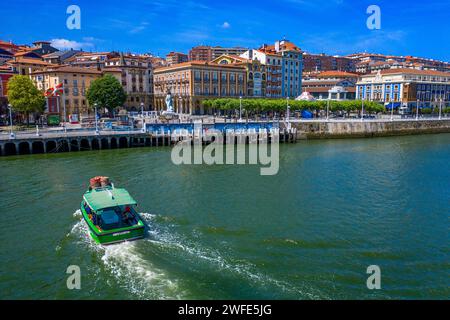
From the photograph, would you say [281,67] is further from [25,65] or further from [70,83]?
[25,65]

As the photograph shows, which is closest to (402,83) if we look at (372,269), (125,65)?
(125,65)

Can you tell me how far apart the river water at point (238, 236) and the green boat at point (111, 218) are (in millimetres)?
577

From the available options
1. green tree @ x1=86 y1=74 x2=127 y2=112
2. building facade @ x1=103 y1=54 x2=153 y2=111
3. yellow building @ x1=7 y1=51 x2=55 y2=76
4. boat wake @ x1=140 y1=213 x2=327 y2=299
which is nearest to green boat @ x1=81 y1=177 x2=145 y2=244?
boat wake @ x1=140 y1=213 x2=327 y2=299

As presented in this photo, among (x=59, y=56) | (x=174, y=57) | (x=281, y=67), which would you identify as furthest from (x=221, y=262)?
(x=174, y=57)

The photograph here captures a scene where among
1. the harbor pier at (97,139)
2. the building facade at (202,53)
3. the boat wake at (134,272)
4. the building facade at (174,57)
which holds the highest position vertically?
the building facade at (202,53)

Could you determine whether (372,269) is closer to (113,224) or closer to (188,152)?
(113,224)

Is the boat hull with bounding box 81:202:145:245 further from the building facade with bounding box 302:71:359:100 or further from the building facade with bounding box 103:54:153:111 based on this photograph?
the building facade with bounding box 302:71:359:100

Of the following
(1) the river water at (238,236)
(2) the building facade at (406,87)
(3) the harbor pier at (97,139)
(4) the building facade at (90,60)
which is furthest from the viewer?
(2) the building facade at (406,87)

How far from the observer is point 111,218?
22.7 metres

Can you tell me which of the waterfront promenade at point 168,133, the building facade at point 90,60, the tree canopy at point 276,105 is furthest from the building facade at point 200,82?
the waterfront promenade at point 168,133

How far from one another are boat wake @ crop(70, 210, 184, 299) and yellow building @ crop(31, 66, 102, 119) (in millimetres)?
74613

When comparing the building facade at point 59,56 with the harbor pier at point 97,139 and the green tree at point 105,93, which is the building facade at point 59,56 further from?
the harbor pier at point 97,139

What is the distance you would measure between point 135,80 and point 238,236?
9747cm

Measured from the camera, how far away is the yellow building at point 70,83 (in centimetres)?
9050
